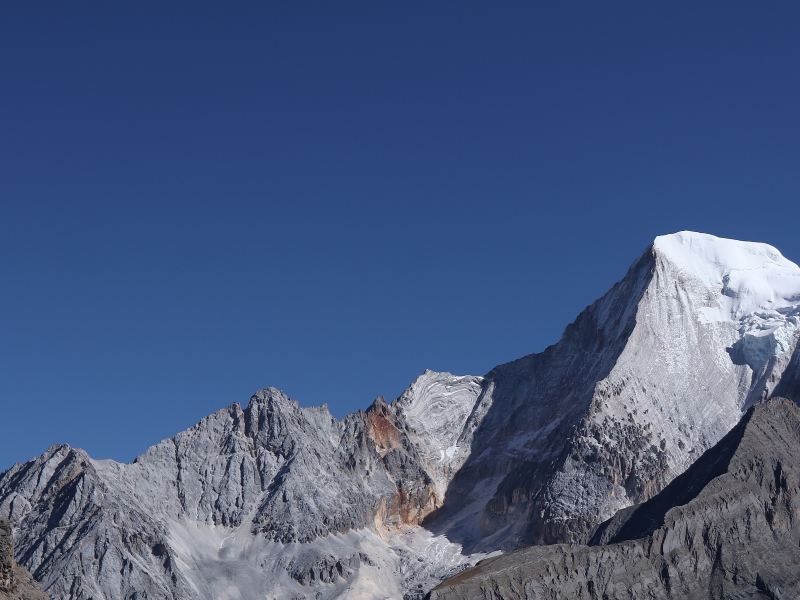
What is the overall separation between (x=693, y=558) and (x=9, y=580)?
245 feet

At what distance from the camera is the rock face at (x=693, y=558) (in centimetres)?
13775

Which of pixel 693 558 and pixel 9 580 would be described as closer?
pixel 9 580

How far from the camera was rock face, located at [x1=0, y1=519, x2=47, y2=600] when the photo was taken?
79375 millimetres

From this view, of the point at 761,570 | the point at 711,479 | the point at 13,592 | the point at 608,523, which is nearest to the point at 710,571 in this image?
the point at 761,570

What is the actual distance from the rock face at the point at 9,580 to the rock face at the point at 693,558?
53622mm

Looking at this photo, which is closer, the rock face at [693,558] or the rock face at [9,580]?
the rock face at [9,580]

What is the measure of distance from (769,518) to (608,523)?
30.6 metres

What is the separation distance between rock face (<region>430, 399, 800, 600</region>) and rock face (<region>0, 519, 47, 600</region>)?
53.6m

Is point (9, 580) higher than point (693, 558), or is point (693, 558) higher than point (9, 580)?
point (693, 558)

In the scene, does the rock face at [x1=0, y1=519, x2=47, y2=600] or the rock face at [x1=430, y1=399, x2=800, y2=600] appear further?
the rock face at [x1=430, y1=399, x2=800, y2=600]

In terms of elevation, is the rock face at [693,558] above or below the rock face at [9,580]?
above

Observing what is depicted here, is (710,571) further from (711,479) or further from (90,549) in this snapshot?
(90,549)

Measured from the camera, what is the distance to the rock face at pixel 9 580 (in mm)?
79375

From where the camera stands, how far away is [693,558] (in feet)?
466
